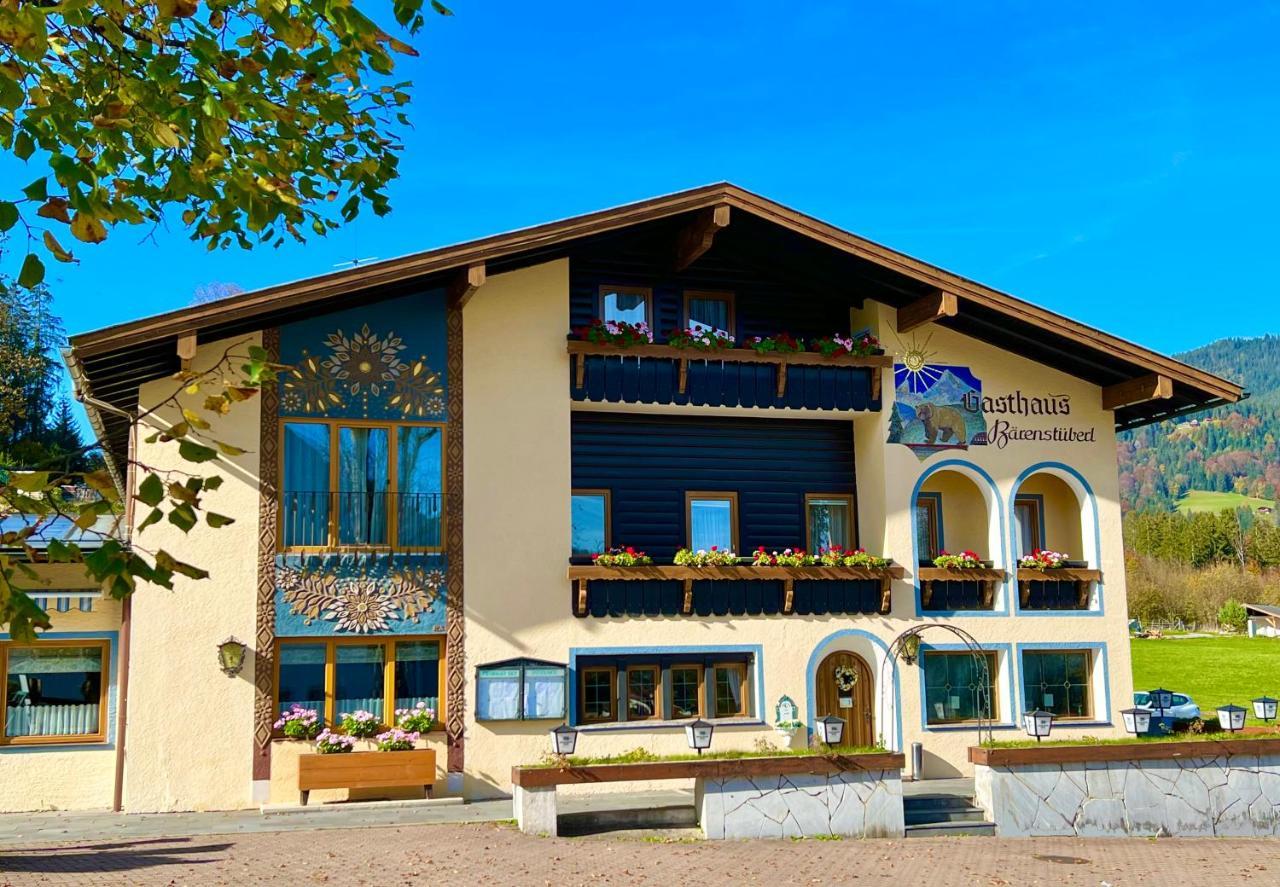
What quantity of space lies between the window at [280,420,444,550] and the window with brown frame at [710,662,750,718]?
4697 millimetres

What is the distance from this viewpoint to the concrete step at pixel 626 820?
14.4 meters

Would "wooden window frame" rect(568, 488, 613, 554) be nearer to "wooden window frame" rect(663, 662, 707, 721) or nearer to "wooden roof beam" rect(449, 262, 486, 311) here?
"wooden window frame" rect(663, 662, 707, 721)

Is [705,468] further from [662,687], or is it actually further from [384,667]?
[384,667]

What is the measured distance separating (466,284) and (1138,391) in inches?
427

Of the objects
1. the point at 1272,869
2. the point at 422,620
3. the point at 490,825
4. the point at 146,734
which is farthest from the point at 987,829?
the point at 146,734

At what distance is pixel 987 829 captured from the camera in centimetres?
1488

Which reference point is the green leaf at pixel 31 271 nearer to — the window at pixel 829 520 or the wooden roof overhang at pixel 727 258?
the wooden roof overhang at pixel 727 258

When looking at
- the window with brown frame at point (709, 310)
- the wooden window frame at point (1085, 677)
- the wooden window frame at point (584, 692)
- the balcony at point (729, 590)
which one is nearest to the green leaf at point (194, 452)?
the balcony at point (729, 590)

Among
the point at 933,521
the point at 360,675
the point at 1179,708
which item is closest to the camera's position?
the point at 360,675

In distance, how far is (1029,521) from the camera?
2133cm

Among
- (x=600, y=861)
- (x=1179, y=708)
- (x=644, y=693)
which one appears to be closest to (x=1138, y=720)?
(x=644, y=693)

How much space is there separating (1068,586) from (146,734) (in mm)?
13891

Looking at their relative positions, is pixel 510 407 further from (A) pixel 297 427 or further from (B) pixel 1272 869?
(B) pixel 1272 869

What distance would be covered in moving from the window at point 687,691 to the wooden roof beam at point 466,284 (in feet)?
20.4
